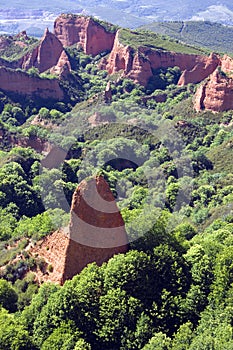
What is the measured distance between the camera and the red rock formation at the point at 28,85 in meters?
97.4

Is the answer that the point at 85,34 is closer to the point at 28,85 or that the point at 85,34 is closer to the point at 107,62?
the point at 107,62

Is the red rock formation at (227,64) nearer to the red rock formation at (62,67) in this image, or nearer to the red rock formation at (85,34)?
the red rock formation at (62,67)

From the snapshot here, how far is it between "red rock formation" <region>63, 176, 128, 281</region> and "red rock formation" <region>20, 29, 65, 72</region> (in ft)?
290

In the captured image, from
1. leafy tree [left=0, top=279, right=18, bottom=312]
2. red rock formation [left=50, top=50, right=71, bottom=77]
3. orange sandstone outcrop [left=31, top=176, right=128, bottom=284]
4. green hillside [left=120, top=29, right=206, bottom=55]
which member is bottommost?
red rock formation [left=50, top=50, right=71, bottom=77]

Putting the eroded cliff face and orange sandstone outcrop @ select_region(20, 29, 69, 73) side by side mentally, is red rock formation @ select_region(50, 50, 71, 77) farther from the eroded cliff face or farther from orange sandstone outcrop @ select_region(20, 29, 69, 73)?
the eroded cliff face

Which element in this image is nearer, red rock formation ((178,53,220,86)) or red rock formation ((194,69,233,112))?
red rock formation ((194,69,233,112))

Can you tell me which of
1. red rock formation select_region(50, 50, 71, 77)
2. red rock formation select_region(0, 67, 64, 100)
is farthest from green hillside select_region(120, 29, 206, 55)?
red rock formation select_region(0, 67, 64, 100)

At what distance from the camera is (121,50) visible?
112438 millimetres

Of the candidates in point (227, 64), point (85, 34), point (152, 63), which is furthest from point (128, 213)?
point (85, 34)

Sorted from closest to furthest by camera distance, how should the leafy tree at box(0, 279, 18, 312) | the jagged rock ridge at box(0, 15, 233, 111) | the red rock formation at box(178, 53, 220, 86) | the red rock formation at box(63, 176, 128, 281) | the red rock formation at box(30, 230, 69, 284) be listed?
the red rock formation at box(63, 176, 128, 281) < the leafy tree at box(0, 279, 18, 312) < the red rock formation at box(30, 230, 69, 284) < the jagged rock ridge at box(0, 15, 233, 111) < the red rock formation at box(178, 53, 220, 86)

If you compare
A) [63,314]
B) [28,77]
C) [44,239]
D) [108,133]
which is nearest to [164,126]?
[108,133]

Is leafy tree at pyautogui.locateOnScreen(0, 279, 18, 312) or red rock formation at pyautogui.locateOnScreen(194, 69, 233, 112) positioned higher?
leafy tree at pyautogui.locateOnScreen(0, 279, 18, 312)

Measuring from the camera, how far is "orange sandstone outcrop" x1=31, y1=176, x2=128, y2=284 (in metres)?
32.4

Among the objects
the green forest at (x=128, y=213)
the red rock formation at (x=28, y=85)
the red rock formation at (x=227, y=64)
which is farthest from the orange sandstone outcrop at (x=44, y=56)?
the red rock formation at (x=227, y=64)
